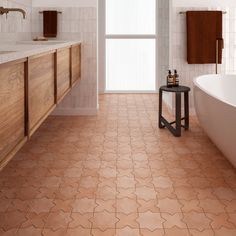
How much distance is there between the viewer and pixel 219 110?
296cm

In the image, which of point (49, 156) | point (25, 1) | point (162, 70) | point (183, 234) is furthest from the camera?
point (162, 70)

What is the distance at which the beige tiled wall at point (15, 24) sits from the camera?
3567 mm

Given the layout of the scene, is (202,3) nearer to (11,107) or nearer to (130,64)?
(130,64)

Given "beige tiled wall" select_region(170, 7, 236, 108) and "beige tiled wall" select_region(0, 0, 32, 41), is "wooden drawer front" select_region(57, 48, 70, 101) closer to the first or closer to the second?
"beige tiled wall" select_region(0, 0, 32, 41)

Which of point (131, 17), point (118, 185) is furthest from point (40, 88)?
point (131, 17)

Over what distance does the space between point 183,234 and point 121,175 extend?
3.17 ft

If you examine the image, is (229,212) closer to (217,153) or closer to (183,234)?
(183,234)

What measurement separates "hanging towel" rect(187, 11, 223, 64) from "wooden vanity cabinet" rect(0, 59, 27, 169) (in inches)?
123

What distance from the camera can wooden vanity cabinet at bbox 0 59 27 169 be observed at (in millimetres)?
1801

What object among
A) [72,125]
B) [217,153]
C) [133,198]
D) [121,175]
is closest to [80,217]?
[133,198]

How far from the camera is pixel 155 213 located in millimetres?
2283

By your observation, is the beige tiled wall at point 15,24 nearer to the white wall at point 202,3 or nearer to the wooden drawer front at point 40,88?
the wooden drawer front at point 40,88

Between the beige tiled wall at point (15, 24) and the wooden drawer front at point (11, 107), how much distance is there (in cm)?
158

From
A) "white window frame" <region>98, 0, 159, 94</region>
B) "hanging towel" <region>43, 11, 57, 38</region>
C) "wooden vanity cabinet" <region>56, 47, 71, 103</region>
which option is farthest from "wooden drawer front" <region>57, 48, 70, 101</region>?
"white window frame" <region>98, 0, 159, 94</region>
